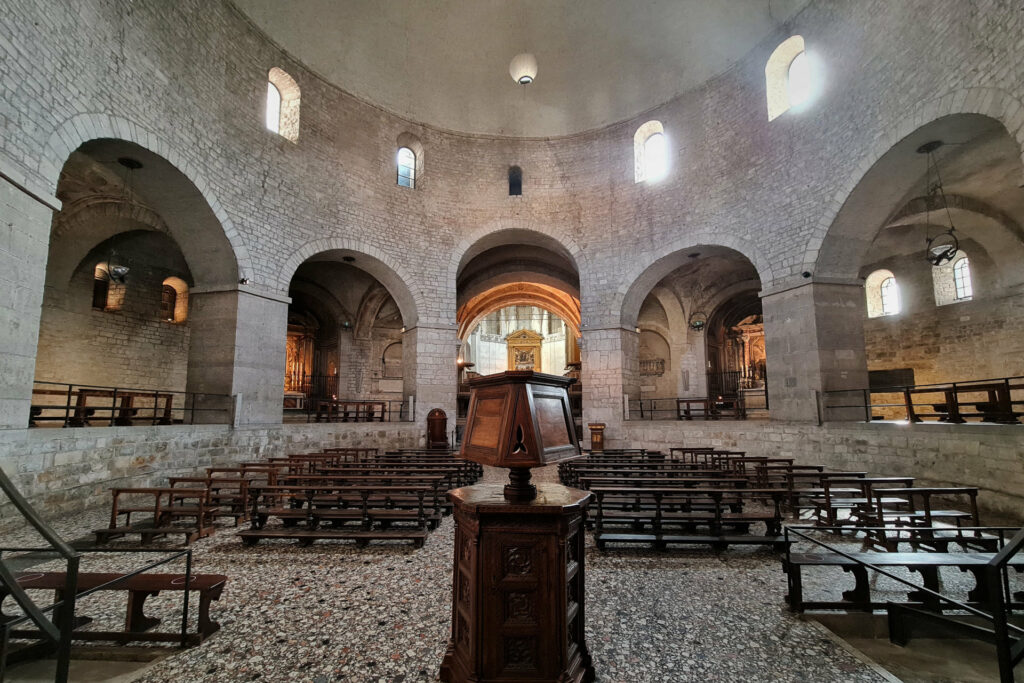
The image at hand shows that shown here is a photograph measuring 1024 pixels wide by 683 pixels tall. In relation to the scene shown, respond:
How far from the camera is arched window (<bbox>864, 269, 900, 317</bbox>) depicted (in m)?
15.4

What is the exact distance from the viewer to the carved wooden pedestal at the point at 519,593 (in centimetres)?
249

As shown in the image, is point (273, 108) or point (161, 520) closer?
point (161, 520)

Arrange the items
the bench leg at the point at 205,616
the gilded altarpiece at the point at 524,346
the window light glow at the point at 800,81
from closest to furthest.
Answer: the bench leg at the point at 205,616 < the window light glow at the point at 800,81 < the gilded altarpiece at the point at 524,346

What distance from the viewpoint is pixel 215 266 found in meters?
11.3

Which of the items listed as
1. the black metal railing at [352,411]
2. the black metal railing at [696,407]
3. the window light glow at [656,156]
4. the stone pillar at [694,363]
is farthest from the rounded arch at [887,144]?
the black metal railing at [352,411]

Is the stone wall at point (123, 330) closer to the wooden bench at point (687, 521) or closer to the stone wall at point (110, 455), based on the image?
the stone wall at point (110, 455)

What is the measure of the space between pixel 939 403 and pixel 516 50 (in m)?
14.5

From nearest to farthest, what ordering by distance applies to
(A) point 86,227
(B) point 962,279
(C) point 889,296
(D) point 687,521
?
1. (D) point 687,521
2. (A) point 86,227
3. (B) point 962,279
4. (C) point 889,296

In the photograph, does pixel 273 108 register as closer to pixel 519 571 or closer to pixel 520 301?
pixel 520 301

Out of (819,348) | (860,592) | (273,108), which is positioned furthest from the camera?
(273,108)

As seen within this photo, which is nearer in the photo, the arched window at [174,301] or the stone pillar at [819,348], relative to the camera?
the stone pillar at [819,348]

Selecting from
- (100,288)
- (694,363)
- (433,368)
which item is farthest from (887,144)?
(100,288)

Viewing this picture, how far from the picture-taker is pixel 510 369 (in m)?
13.4

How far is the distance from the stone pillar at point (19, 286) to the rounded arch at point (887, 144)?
44.2 ft
